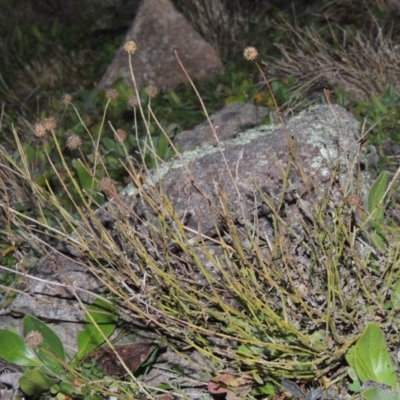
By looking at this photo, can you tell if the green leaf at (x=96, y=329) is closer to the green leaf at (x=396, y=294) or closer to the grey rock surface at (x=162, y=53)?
the green leaf at (x=396, y=294)

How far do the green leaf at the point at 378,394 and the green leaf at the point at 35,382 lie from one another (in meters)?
0.91

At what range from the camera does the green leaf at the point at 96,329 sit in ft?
8.20

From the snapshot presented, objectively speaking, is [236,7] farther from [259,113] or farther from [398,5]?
[259,113]

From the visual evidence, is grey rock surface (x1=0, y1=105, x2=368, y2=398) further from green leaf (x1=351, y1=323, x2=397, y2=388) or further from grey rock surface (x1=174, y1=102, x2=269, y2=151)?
grey rock surface (x1=174, y1=102, x2=269, y2=151)

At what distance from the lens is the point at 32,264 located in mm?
3117

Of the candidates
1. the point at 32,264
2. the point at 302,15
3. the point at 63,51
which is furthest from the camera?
the point at 63,51

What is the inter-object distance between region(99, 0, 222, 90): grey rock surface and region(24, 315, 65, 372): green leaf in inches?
120

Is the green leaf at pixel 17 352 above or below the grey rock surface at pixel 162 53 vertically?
above

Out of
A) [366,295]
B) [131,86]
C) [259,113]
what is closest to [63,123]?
[131,86]

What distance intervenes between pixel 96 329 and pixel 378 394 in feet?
3.04

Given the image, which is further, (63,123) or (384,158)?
(63,123)

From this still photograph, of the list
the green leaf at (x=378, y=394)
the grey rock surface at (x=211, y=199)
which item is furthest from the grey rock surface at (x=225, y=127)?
the green leaf at (x=378, y=394)

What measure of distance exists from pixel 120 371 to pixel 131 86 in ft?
10.3

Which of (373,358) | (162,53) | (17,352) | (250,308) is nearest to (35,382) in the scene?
(17,352)
